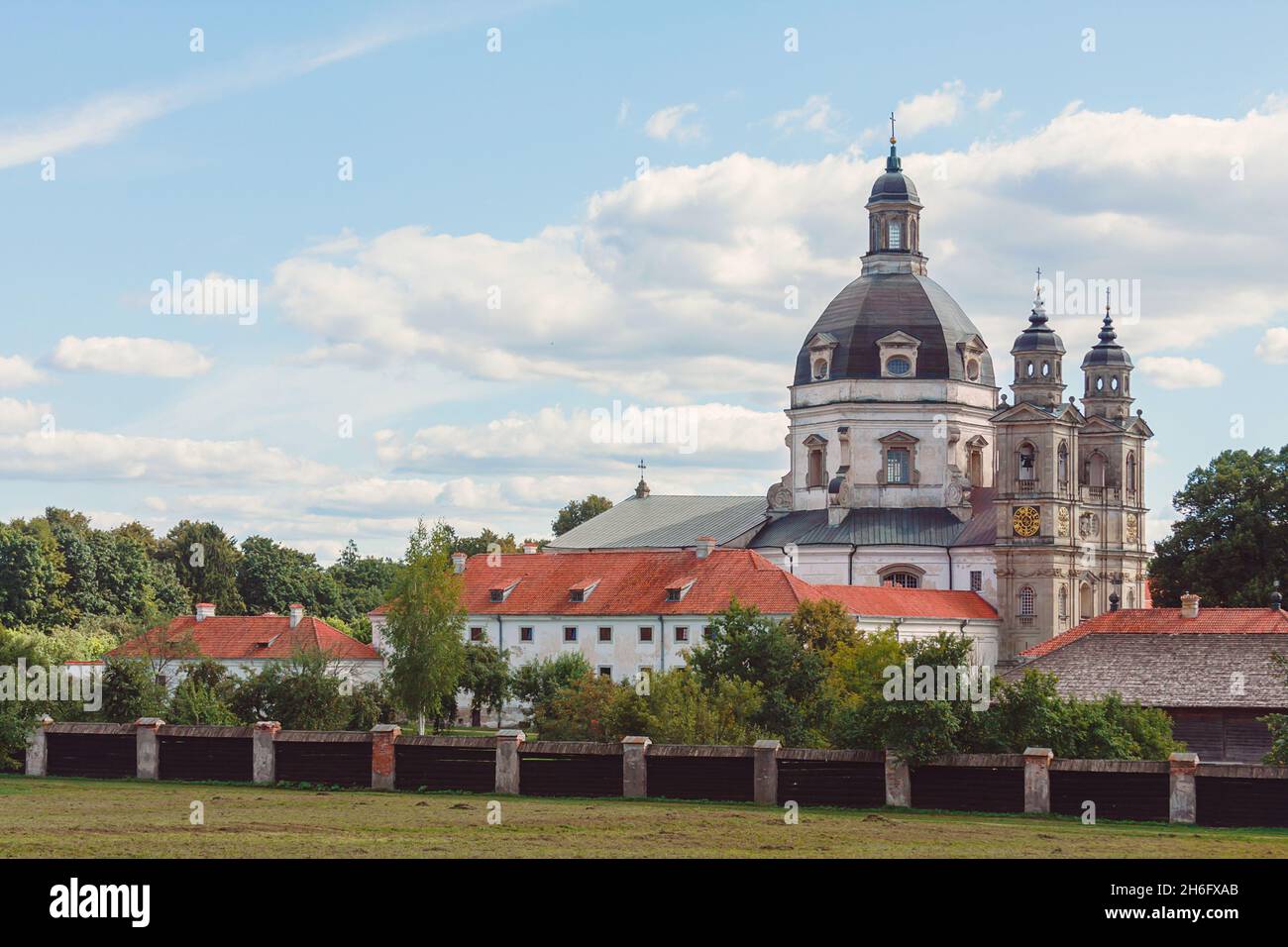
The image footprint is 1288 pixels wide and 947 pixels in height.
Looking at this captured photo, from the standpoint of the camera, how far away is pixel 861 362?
101000 mm

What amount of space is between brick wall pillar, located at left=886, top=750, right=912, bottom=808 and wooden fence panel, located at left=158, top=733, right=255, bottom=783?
15.0 metres

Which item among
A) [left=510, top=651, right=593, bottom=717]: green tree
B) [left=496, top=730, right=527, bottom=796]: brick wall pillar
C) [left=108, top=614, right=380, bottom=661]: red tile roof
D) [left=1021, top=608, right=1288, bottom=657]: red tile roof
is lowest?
[left=496, top=730, right=527, bottom=796]: brick wall pillar

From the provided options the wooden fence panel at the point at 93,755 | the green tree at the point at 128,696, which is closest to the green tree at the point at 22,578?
the green tree at the point at 128,696

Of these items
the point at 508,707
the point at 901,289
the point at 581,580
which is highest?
the point at 901,289

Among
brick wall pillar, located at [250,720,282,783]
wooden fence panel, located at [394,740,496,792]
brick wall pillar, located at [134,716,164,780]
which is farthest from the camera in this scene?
brick wall pillar, located at [134,716,164,780]

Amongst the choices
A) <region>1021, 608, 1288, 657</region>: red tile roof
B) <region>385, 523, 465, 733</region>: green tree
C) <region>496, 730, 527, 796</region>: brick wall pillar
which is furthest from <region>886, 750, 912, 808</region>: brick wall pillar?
<region>385, 523, 465, 733</region>: green tree

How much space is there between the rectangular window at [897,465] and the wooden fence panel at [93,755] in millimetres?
58197

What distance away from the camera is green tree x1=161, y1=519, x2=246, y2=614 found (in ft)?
396

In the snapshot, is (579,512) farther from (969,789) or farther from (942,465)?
(969,789)

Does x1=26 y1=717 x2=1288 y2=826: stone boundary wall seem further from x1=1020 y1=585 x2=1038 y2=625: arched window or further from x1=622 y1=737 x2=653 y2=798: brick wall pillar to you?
x1=1020 y1=585 x2=1038 y2=625: arched window

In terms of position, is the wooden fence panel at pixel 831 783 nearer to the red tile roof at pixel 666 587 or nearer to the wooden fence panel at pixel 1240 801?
the wooden fence panel at pixel 1240 801

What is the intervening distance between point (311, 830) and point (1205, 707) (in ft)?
98.3
